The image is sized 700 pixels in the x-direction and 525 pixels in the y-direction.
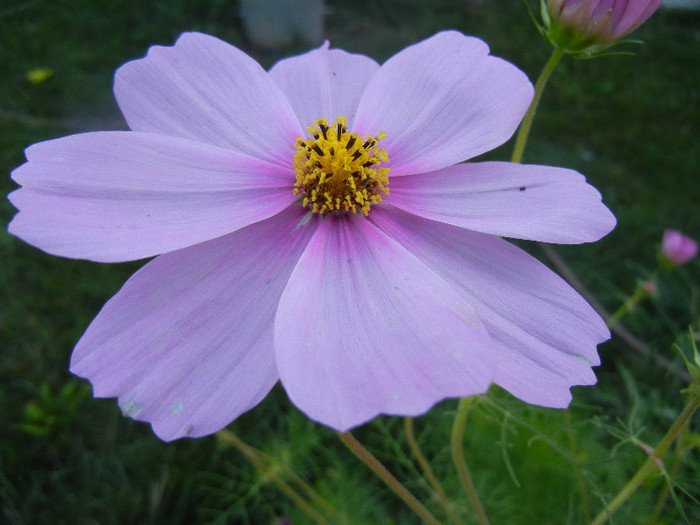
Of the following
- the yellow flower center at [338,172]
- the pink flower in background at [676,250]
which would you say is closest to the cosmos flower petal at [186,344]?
the yellow flower center at [338,172]

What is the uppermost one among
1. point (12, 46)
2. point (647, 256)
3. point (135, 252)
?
point (12, 46)

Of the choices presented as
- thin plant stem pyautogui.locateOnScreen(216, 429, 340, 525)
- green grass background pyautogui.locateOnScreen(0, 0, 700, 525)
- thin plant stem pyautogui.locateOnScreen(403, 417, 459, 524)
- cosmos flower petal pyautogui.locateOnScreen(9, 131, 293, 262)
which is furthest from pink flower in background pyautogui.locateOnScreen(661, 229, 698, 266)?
cosmos flower petal pyautogui.locateOnScreen(9, 131, 293, 262)

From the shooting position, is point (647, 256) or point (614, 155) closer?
point (647, 256)

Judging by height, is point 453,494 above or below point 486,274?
below

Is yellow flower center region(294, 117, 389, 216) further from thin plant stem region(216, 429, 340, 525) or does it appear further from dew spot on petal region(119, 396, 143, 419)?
thin plant stem region(216, 429, 340, 525)

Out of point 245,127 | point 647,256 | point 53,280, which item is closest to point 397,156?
point 245,127

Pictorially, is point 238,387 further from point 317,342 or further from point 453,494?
point 453,494
